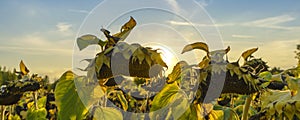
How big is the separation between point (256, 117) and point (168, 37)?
0.39m

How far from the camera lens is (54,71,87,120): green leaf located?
1.35 meters

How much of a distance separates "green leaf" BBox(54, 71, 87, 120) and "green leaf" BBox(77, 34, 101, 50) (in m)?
0.11

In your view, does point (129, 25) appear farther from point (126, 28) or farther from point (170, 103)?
point (170, 103)

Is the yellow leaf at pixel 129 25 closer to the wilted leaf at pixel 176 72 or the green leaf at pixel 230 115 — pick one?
the wilted leaf at pixel 176 72

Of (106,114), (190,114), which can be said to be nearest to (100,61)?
(106,114)

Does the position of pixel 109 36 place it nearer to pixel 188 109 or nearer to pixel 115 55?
pixel 115 55

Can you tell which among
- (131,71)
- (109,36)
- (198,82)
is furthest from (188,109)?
(109,36)

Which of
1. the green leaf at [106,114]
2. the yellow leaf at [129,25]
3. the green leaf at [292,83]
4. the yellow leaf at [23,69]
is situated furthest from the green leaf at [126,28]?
the yellow leaf at [23,69]

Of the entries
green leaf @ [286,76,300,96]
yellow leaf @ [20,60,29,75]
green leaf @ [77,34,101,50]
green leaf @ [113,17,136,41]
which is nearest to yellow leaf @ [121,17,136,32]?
green leaf @ [113,17,136,41]

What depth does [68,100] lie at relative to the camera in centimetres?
137

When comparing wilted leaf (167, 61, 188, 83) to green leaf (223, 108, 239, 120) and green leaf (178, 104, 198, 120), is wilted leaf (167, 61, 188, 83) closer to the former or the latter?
green leaf (178, 104, 198, 120)

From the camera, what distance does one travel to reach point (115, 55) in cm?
126

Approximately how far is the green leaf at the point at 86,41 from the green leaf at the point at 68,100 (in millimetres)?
115

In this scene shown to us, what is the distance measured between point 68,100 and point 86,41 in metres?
0.19
